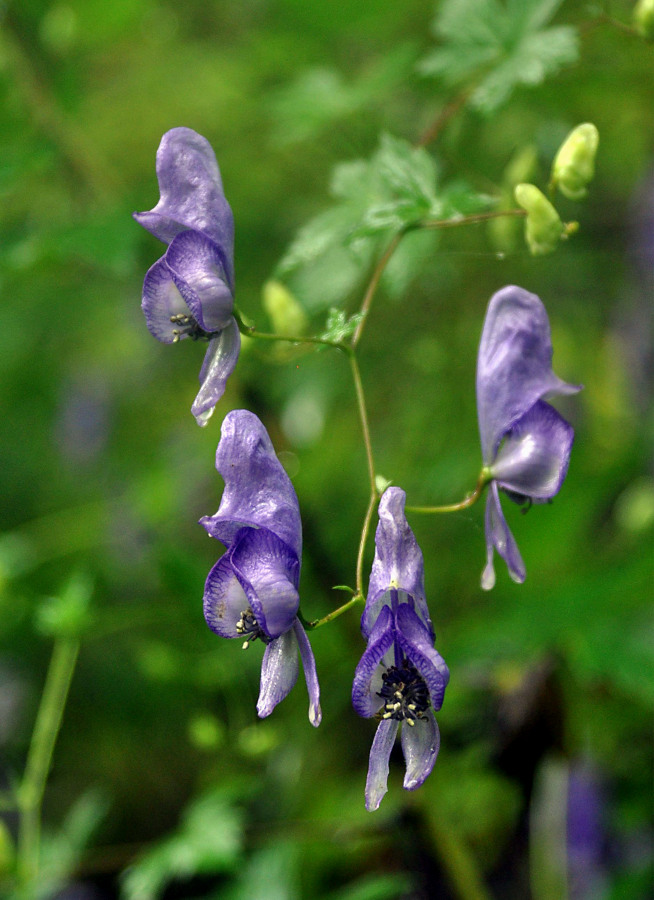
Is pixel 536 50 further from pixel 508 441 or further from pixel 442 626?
pixel 442 626

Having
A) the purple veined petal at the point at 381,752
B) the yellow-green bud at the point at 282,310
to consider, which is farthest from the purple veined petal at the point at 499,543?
the yellow-green bud at the point at 282,310

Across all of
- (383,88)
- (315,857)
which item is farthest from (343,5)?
(315,857)

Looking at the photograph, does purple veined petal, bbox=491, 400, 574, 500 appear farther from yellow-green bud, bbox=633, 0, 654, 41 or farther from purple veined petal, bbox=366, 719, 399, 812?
yellow-green bud, bbox=633, 0, 654, 41

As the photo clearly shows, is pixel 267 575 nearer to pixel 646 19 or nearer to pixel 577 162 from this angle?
pixel 577 162

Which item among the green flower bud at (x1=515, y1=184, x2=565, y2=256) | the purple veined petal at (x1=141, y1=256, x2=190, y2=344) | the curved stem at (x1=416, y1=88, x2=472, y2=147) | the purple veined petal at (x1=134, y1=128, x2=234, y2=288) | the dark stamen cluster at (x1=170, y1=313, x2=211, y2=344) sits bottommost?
the green flower bud at (x1=515, y1=184, x2=565, y2=256)

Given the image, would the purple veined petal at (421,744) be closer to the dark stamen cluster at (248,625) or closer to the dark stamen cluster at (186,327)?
the dark stamen cluster at (248,625)

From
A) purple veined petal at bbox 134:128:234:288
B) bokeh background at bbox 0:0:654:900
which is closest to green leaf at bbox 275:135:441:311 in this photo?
bokeh background at bbox 0:0:654:900
